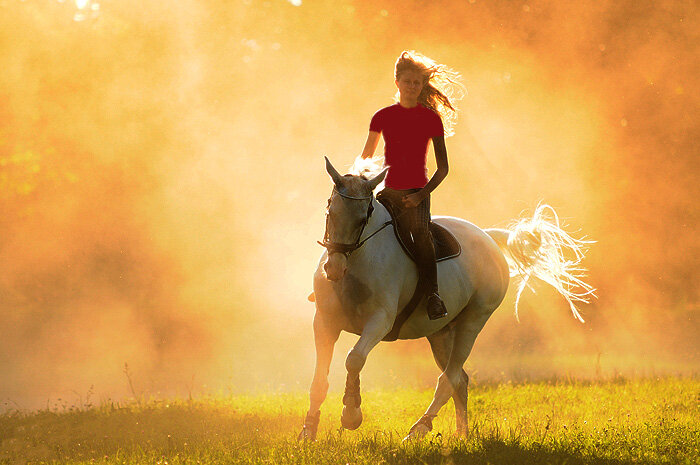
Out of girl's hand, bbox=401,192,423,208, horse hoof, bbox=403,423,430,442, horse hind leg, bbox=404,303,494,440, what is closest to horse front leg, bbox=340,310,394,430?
horse hoof, bbox=403,423,430,442

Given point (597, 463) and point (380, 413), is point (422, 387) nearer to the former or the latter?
point (380, 413)

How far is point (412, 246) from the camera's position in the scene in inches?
335

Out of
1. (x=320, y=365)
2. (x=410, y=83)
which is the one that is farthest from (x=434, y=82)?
(x=320, y=365)

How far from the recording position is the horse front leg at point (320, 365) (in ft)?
27.0

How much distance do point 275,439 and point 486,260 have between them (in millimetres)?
3540

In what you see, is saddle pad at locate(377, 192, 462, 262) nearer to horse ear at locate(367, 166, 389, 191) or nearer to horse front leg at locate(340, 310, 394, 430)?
horse ear at locate(367, 166, 389, 191)

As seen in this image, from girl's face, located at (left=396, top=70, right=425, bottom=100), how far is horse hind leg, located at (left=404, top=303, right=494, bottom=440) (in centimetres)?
302

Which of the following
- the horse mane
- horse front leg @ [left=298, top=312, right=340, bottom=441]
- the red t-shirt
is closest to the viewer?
the horse mane

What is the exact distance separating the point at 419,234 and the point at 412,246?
15 centimetres

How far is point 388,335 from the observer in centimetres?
888

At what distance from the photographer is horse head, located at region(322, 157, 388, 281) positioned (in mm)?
7348

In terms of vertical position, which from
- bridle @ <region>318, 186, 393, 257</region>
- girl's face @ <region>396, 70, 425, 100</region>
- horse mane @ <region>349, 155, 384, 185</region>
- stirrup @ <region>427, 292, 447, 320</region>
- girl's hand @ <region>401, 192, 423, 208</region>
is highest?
girl's face @ <region>396, 70, 425, 100</region>

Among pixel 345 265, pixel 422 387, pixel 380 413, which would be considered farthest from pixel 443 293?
pixel 422 387

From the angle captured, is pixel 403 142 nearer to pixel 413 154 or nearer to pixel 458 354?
pixel 413 154
